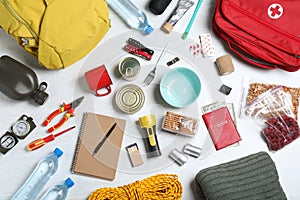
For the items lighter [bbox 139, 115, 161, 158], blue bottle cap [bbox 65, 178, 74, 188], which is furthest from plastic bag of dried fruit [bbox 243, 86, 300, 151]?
blue bottle cap [bbox 65, 178, 74, 188]

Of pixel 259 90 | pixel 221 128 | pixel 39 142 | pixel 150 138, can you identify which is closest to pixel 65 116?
pixel 39 142

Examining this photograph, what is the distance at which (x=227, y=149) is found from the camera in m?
1.10

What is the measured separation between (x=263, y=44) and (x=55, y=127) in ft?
1.85

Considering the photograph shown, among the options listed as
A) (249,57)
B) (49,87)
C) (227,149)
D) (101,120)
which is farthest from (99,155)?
(249,57)

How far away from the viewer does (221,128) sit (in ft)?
3.60

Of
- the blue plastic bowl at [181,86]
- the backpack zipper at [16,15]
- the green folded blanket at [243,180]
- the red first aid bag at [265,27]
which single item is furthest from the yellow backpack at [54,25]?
the green folded blanket at [243,180]

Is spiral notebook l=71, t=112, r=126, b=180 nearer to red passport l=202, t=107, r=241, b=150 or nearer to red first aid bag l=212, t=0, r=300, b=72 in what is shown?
red passport l=202, t=107, r=241, b=150

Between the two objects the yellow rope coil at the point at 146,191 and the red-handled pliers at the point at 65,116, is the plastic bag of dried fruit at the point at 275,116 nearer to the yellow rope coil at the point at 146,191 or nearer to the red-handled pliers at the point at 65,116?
the yellow rope coil at the point at 146,191

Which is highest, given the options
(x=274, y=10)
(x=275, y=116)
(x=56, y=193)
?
(x=274, y=10)

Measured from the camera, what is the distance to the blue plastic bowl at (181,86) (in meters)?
1.10

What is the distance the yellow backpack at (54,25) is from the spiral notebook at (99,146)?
17cm

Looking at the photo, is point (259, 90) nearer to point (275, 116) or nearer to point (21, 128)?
point (275, 116)

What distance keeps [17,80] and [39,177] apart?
24cm

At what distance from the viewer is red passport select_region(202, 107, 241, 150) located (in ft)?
3.59
